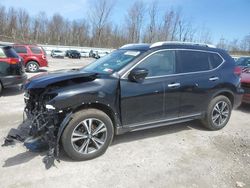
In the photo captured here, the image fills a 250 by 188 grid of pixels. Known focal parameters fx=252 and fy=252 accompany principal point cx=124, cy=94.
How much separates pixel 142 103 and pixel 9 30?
6753 cm

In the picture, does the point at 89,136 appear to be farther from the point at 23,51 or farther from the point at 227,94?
the point at 23,51

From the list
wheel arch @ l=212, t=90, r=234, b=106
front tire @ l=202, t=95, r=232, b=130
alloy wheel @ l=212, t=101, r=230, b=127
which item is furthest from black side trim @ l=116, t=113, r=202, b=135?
wheel arch @ l=212, t=90, r=234, b=106

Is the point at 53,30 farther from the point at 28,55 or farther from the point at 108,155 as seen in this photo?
the point at 108,155

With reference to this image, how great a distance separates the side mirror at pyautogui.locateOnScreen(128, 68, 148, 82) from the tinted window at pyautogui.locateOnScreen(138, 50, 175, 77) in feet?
0.68

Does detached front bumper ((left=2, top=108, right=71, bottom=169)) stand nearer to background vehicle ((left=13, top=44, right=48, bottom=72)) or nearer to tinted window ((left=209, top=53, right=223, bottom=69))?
tinted window ((left=209, top=53, right=223, bottom=69))

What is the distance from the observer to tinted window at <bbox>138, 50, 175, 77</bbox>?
4562mm

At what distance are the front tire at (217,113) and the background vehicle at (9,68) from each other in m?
6.12

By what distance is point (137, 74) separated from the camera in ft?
13.9

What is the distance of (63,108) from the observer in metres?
3.76

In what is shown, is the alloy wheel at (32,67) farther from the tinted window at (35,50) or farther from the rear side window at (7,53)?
the rear side window at (7,53)

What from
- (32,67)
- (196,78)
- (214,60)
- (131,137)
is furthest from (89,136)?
(32,67)

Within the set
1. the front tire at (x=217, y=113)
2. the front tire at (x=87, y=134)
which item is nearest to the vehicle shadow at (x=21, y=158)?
the front tire at (x=87, y=134)

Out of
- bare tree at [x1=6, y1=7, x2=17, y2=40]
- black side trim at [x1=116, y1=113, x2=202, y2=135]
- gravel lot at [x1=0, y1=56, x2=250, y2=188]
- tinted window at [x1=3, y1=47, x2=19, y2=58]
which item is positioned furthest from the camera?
bare tree at [x1=6, y1=7, x2=17, y2=40]

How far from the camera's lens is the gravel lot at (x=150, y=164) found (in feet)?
11.5
